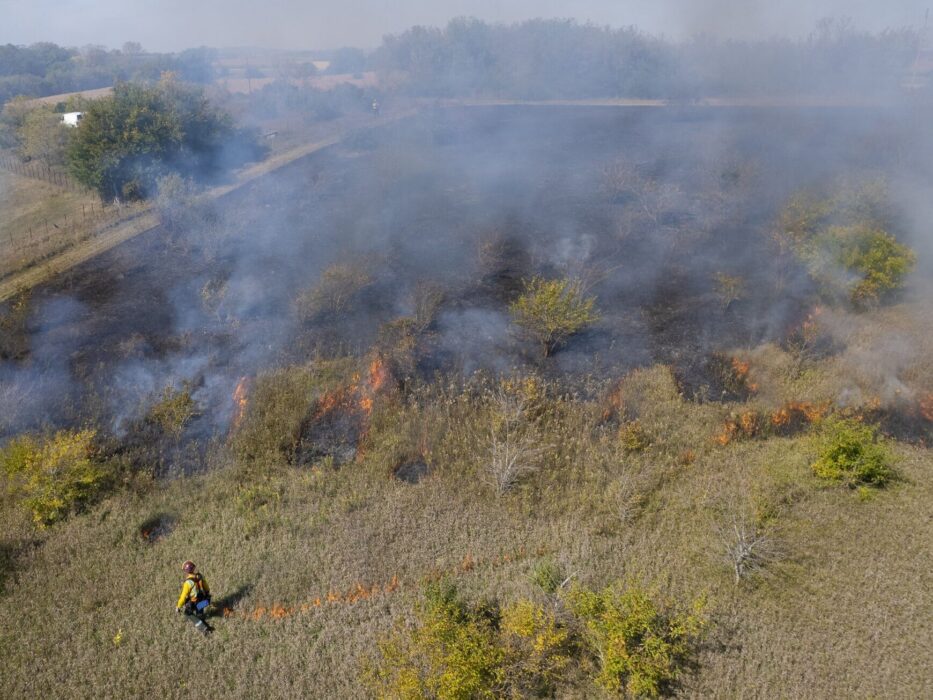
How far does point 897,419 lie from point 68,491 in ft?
45.6

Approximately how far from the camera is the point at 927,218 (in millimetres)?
19125

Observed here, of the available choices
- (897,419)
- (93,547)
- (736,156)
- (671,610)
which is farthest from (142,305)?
(736,156)

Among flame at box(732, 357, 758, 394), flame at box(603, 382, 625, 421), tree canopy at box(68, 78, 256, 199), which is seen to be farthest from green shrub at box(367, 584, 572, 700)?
tree canopy at box(68, 78, 256, 199)

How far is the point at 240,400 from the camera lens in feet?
37.2

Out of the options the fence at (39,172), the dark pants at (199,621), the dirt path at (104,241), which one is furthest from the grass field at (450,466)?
the fence at (39,172)

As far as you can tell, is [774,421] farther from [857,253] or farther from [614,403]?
[857,253]

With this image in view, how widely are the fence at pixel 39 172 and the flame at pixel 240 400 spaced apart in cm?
1757

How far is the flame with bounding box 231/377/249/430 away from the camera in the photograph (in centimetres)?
1088

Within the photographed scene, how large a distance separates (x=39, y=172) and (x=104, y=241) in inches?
442

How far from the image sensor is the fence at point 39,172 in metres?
25.1

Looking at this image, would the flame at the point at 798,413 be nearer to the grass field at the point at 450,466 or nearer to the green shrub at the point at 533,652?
the grass field at the point at 450,466

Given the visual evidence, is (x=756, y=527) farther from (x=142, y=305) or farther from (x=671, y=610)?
(x=142, y=305)

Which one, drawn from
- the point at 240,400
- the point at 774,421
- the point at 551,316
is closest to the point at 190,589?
the point at 240,400

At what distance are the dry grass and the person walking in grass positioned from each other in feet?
0.56
